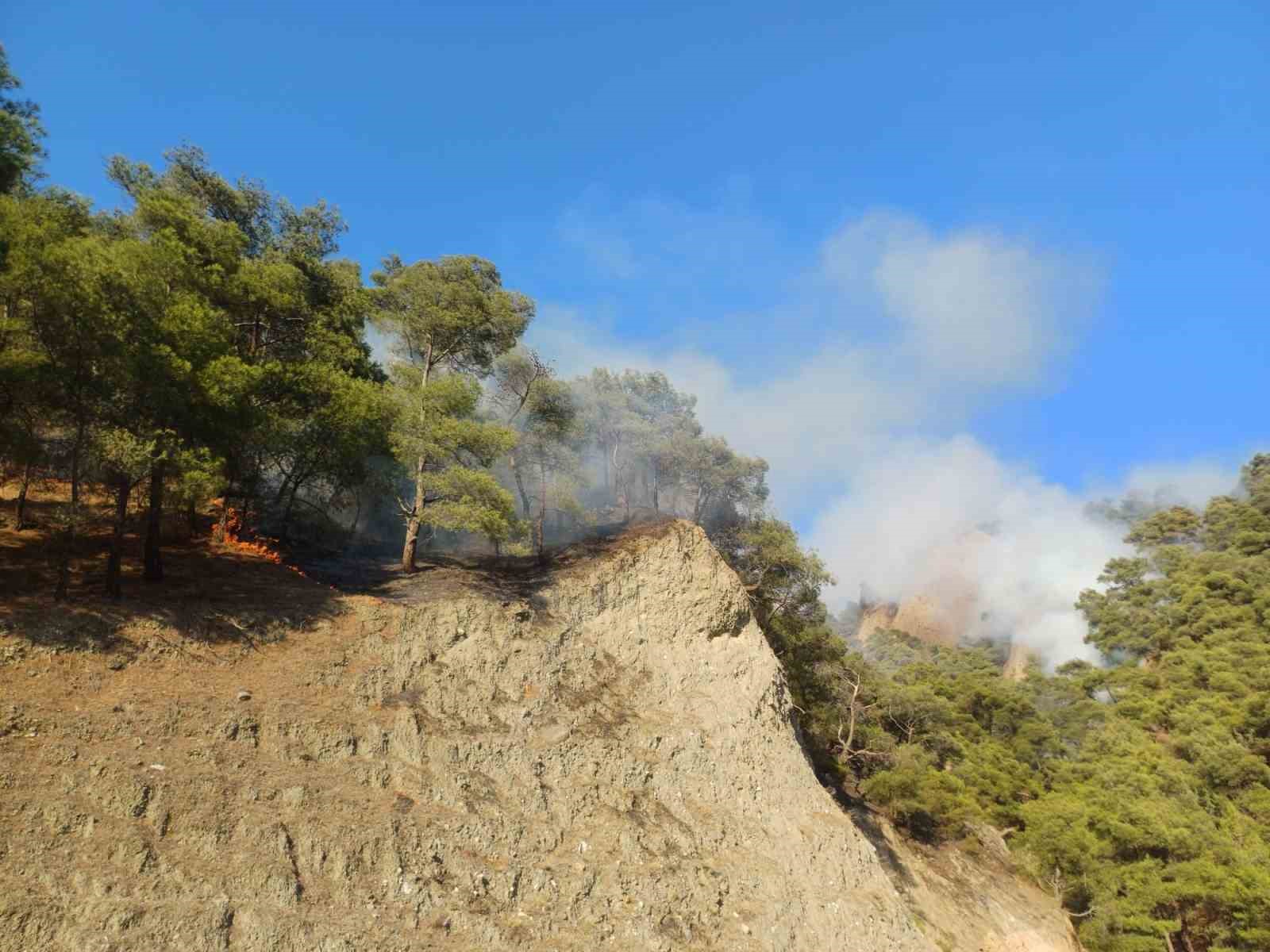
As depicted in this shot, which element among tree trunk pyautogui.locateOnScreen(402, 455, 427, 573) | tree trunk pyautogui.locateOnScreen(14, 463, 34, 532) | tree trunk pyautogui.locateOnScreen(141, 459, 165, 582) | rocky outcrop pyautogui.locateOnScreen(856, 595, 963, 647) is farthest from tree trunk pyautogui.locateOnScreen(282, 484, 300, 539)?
rocky outcrop pyautogui.locateOnScreen(856, 595, 963, 647)

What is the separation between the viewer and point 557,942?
12055 millimetres

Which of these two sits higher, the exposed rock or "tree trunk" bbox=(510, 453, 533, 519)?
"tree trunk" bbox=(510, 453, 533, 519)

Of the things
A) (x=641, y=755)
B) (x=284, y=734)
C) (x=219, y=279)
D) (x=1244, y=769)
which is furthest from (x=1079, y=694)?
(x=219, y=279)

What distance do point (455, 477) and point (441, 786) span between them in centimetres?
847

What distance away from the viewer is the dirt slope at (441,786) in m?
10.1

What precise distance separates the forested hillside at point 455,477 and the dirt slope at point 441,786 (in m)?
3.46

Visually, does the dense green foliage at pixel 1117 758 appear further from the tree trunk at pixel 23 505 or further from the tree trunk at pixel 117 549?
the tree trunk at pixel 23 505

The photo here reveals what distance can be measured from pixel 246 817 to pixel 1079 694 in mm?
→ 56665

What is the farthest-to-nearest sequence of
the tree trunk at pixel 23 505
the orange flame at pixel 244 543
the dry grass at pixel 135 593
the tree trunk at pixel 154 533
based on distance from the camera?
the orange flame at pixel 244 543 < the tree trunk at pixel 23 505 < the tree trunk at pixel 154 533 < the dry grass at pixel 135 593

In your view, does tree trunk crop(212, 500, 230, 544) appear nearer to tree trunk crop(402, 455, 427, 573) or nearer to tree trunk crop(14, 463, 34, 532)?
tree trunk crop(14, 463, 34, 532)

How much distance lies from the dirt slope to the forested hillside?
3.46 m

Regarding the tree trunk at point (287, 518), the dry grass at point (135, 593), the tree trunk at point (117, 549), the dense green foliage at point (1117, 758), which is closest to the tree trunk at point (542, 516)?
the dry grass at point (135, 593)

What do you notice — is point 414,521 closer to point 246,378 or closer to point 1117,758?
point 246,378

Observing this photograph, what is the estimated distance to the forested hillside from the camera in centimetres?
1437
